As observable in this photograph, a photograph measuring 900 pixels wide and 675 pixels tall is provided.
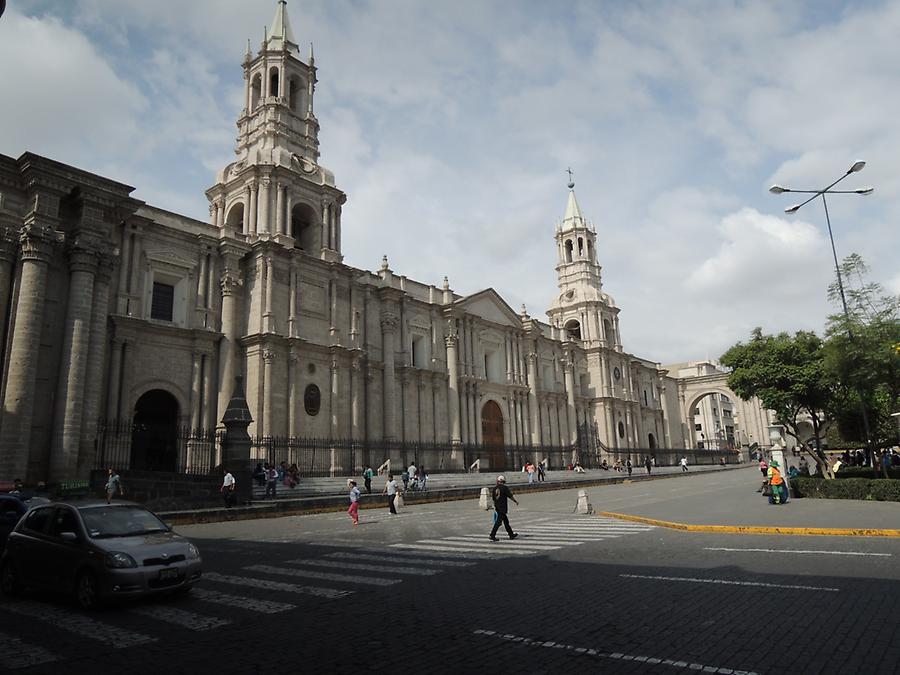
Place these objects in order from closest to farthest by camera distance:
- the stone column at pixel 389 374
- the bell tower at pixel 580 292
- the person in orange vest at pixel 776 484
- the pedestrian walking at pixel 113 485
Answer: the pedestrian walking at pixel 113 485 → the person in orange vest at pixel 776 484 → the stone column at pixel 389 374 → the bell tower at pixel 580 292

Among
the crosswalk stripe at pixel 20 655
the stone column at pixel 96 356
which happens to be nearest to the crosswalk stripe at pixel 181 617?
the crosswalk stripe at pixel 20 655

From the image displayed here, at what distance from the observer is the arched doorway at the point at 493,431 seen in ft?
140

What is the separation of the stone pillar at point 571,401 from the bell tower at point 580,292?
5.37 meters

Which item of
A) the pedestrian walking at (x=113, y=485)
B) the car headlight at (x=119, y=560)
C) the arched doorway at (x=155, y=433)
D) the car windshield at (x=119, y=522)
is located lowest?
the car headlight at (x=119, y=560)

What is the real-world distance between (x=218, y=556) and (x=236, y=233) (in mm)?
22624

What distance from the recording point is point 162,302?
2823 cm

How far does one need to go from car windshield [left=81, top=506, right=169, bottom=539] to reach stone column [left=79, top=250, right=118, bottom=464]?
15.5m

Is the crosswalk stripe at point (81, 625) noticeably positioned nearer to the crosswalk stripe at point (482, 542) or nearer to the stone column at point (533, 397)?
the crosswalk stripe at point (482, 542)

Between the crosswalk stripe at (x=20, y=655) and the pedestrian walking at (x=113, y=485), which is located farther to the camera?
the pedestrian walking at (x=113, y=485)

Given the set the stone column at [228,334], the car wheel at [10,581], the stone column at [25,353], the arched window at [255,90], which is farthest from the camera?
the arched window at [255,90]

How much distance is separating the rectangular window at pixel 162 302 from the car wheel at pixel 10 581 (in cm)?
2076

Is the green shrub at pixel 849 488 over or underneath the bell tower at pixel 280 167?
underneath

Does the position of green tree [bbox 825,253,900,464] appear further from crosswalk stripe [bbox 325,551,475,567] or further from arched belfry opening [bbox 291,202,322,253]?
arched belfry opening [bbox 291,202,322,253]

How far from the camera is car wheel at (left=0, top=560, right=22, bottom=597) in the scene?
27.6 feet
